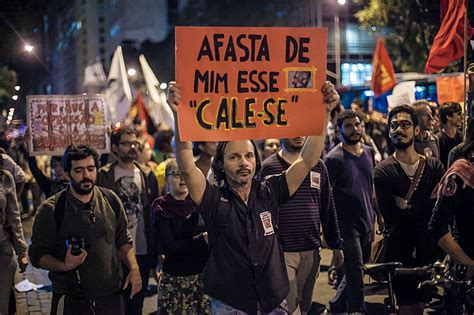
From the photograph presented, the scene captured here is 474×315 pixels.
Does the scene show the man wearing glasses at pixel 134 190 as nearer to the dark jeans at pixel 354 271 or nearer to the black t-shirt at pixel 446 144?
the dark jeans at pixel 354 271

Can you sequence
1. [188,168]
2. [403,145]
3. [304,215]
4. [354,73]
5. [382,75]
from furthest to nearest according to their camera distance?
[354,73] → [382,75] → [304,215] → [403,145] → [188,168]

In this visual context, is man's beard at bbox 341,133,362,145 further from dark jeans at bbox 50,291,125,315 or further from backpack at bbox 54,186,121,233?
dark jeans at bbox 50,291,125,315

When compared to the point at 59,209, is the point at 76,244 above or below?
below

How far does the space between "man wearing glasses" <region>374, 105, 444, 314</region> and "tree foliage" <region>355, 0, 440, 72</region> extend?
13.9 meters

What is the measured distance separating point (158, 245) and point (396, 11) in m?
17.1

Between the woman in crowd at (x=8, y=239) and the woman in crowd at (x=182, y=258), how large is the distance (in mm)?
1388

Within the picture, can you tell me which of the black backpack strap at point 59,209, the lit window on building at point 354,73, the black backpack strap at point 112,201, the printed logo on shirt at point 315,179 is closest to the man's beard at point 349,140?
the printed logo on shirt at point 315,179

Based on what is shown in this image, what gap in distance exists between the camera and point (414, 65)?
23.3m

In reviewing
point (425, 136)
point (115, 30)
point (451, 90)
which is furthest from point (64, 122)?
point (115, 30)

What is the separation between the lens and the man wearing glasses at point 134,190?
261 inches

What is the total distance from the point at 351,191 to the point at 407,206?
1.13 meters

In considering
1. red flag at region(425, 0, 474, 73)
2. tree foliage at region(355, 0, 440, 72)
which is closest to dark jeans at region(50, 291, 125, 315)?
red flag at region(425, 0, 474, 73)

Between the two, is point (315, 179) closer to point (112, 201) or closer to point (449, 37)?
point (112, 201)

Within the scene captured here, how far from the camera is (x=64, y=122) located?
8.72 metres
